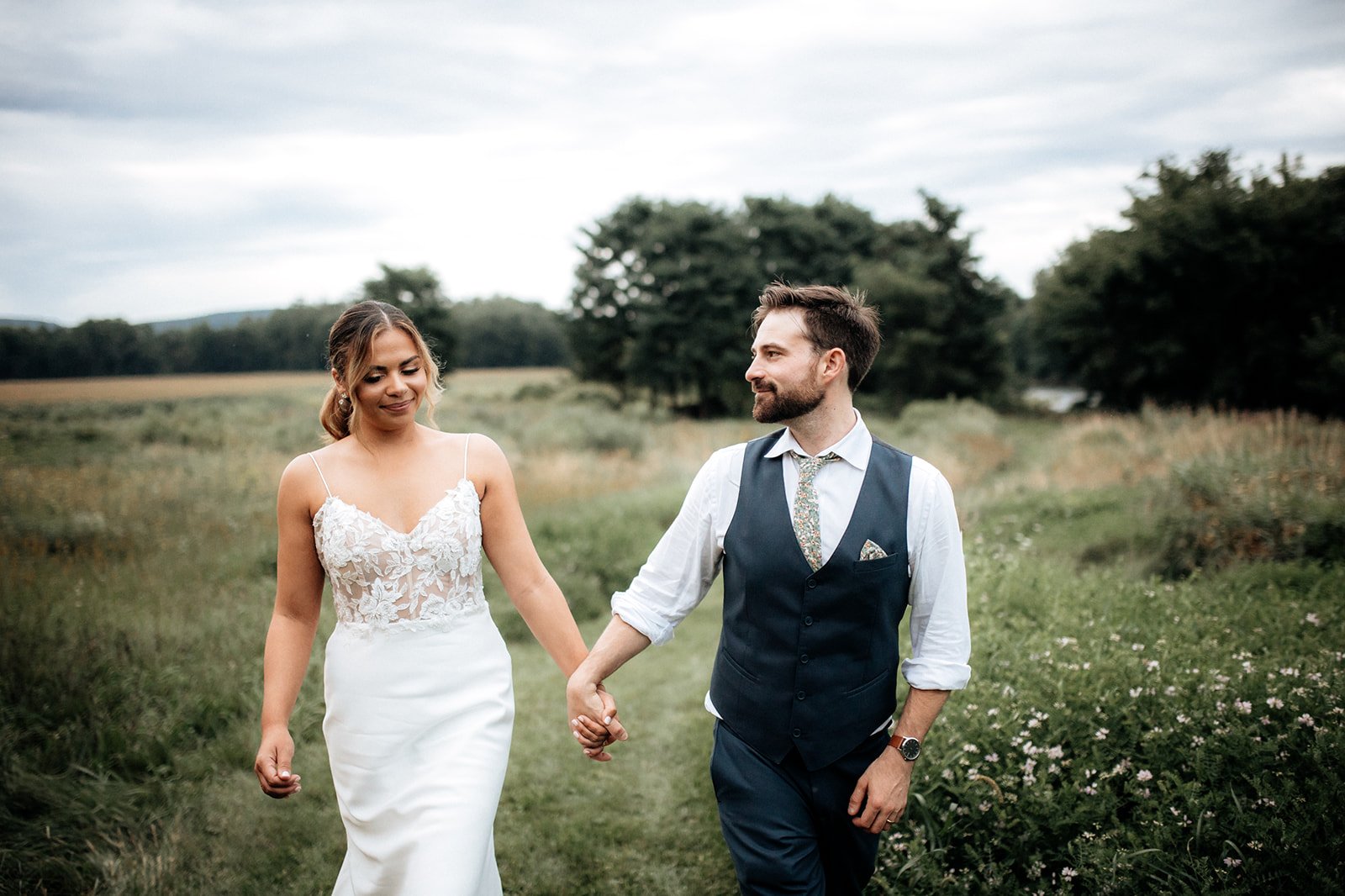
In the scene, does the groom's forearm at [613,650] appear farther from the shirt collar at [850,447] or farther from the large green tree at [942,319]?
the large green tree at [942,319]

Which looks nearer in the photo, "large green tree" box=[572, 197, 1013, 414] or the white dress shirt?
the white dress shirt

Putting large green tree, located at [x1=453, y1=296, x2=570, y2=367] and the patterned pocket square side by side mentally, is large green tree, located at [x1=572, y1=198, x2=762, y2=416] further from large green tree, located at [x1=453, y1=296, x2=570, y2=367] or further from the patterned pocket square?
the patterned pocket square

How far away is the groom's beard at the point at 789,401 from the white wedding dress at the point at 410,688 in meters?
1.16

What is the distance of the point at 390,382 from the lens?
289cm

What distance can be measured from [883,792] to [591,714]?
1.05 meters

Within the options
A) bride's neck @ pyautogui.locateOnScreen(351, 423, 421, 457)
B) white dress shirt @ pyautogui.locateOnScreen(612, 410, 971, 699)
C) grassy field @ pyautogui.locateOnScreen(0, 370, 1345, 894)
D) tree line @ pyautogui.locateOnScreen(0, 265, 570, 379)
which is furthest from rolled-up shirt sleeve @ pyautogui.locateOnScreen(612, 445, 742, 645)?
grassy field @ pyautogui.locateOnScreen(0, 370, 1345, 894)

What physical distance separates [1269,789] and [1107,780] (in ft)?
2.03

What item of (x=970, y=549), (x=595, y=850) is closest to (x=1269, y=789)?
(x=595, y=850)

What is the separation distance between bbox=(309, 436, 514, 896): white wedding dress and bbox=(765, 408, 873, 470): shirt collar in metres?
1.17

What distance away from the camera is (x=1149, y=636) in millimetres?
4754

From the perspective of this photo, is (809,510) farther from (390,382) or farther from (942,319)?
(942,319)

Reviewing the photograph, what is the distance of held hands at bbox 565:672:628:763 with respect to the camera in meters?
2.91

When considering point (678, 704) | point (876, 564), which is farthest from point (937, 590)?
point (678, 704)

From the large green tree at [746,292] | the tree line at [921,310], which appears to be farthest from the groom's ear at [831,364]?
the large green tree at [746,292]
